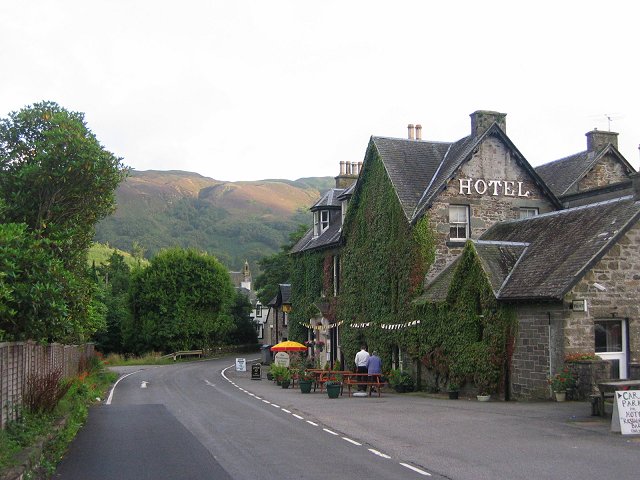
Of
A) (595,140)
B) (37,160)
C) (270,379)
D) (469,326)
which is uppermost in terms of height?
(595,140)

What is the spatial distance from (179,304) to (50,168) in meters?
48.8

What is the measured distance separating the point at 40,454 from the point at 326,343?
1206 inches

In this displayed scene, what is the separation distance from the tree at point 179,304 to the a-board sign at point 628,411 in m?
56.8

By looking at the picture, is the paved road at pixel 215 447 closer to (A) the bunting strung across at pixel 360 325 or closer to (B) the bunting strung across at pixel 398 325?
(B) the bunting strung across at pixel 398 325

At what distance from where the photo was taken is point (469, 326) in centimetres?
2495

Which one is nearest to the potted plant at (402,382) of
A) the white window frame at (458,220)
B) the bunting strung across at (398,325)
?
the bunting strung across at (398,325)

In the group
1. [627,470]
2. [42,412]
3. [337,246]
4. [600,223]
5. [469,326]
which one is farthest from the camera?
[337,246]

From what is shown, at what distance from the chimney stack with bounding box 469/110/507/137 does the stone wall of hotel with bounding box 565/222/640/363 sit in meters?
10.5

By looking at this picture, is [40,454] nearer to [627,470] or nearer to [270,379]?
[627,470]

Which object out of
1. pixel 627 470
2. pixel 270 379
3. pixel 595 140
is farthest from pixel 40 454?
pixel 595 140

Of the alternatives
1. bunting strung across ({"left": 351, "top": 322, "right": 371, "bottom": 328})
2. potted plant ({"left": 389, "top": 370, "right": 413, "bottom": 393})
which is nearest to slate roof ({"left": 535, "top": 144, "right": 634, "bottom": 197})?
bunting strung across ({"left": 351, "top": 322, "right": 371, "bottom": 328})

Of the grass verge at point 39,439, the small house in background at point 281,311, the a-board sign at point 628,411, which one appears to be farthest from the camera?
the small house in background at point 281,311

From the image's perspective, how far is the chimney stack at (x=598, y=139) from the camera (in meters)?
37.2

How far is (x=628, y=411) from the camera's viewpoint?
14.5 metres
